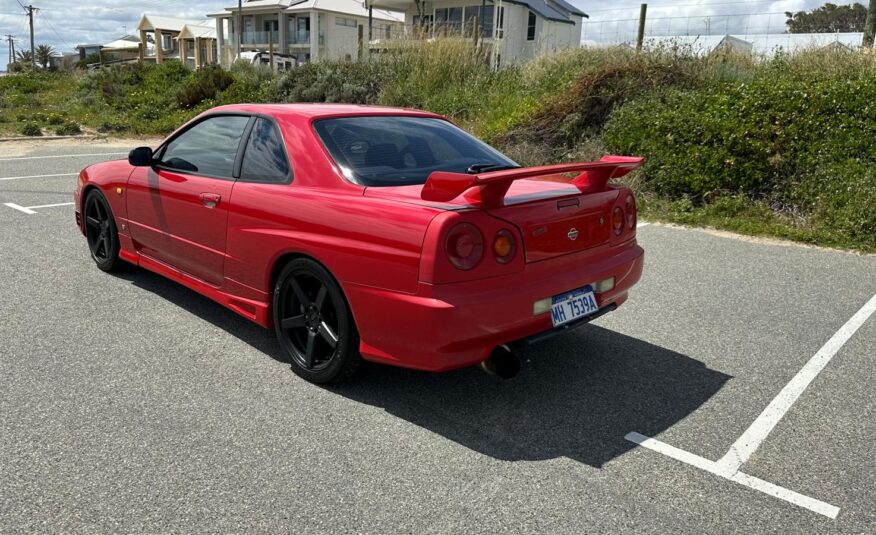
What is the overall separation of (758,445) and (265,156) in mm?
3011

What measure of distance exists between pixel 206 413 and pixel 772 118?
8.28 metres

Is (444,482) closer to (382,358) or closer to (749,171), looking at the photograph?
(382,358)

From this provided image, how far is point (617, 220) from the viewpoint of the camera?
386cm

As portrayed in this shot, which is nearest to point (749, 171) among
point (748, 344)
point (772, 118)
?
point (772, 118)

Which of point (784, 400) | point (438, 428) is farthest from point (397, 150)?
point (784, 400)

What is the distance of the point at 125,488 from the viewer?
270cm

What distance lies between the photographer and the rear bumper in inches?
118

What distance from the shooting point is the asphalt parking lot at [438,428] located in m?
2.61

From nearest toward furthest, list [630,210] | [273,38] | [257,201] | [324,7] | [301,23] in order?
[257,201] → [630,210] → [324,7] → [301,23] → [273,38]

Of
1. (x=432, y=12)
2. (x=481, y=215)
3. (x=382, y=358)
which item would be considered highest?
(x=432, y=12)

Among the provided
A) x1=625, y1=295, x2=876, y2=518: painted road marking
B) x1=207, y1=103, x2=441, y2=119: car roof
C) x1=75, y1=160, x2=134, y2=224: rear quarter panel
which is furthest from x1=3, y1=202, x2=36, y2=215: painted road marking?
x1=625, y1=295, x2=876, y2=518: painted road marking

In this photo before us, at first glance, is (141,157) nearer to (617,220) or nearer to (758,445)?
(617,220)

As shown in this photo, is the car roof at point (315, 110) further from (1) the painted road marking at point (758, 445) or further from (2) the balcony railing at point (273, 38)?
(2) the balcony railing at point (273, 38)

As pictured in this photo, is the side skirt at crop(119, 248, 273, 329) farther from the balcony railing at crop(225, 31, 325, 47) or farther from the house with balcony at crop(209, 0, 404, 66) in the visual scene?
the balcony railing at crop(225, 31, 325, 47)
